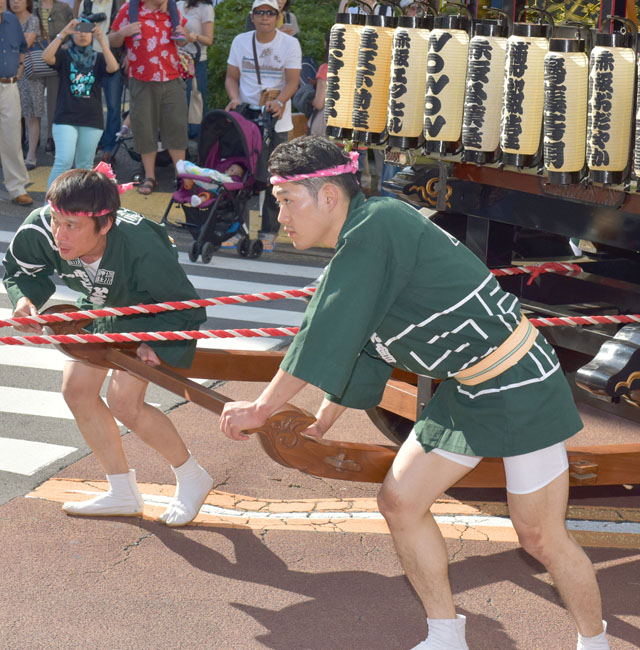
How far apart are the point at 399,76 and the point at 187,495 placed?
2.17 meters

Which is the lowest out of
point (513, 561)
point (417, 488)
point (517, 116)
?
point (513, 561)

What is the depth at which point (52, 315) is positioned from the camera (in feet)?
13.1

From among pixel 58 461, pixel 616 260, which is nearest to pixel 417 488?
pixel 58 461

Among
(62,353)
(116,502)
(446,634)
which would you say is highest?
(62,353)

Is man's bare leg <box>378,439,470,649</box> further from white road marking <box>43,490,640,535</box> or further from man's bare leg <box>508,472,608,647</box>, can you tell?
white road marking <box>43,490,640,535</box>

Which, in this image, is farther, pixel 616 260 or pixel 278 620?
pixel 616 260

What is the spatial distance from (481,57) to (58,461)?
2.73m

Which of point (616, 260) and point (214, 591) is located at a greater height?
point (616, 260)

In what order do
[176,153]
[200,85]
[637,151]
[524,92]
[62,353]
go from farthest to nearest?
[200,85] < [176,153] < [62,353] < [524,92] < [637,151]

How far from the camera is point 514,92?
4473 millimetres

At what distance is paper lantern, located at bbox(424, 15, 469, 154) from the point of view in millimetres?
4703

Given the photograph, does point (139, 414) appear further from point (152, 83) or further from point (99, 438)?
point (152, 83)

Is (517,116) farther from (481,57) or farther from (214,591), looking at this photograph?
(214,591)

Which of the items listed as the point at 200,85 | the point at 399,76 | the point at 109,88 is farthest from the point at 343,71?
the point at 200,85
